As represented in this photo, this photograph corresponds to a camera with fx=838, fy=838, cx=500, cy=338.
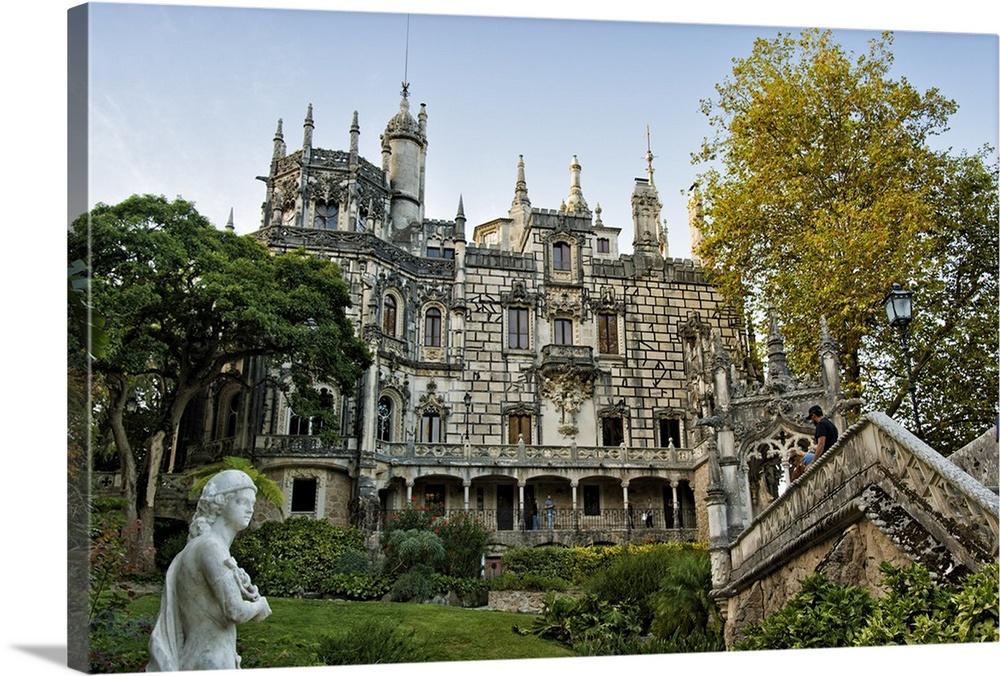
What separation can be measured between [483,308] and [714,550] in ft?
57.2

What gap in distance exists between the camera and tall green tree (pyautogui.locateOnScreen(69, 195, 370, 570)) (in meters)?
17.6

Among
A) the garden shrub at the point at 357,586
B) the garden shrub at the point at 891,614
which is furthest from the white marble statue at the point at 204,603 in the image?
the garden shrub at the point at 357,586

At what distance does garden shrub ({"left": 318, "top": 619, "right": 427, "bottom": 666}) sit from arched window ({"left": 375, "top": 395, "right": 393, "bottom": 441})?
15823 mm

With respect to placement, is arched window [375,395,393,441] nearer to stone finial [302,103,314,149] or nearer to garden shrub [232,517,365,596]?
garden shrub [232,517,365,596]

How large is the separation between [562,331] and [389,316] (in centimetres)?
606

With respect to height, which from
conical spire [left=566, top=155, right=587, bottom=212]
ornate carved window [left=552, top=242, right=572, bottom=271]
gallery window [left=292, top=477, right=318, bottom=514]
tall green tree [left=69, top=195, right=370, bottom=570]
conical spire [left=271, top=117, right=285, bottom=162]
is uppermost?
conical spire [left=566, top=155, right=587, bottom=212]

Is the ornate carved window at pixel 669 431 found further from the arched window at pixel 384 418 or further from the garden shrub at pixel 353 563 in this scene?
the garden shrub at pixel 353 563

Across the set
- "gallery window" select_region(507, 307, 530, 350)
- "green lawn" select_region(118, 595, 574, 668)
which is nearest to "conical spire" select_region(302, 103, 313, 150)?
"gallery window" select_region(507, 307, 530, 350)

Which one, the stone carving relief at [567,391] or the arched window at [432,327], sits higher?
the arched window at [432,327]

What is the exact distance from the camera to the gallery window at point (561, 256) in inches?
1180

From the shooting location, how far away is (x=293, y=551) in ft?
66.9

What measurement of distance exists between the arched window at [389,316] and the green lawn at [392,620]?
13096mm

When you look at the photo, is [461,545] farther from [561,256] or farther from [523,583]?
[561,256]

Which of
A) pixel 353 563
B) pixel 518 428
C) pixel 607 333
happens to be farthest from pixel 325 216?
pixel 353 563
